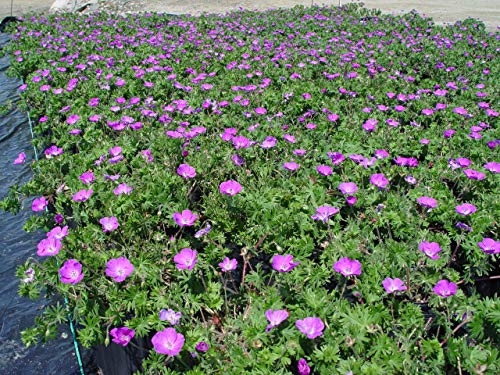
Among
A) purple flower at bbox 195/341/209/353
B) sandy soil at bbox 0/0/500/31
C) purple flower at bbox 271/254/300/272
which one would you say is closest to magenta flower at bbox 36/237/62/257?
purple flower at bbox 195/341/209/353

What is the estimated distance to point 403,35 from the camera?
300 inches

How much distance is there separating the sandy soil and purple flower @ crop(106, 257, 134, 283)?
1008cm

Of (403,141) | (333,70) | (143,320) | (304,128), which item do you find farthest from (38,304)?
(333,70)

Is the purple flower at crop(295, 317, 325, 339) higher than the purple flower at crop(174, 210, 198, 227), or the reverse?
the purple flower at crop(174, 210, 198, 227)

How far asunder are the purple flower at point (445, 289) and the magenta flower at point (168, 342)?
1.00 m

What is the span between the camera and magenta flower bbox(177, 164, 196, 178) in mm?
2805

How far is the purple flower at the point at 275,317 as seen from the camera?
6.00 feet

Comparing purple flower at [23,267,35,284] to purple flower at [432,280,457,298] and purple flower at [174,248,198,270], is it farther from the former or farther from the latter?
purple flower at [432,280,457,298]

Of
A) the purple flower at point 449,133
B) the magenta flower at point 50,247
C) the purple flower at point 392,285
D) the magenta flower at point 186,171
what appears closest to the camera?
the purple flower at point 392,285

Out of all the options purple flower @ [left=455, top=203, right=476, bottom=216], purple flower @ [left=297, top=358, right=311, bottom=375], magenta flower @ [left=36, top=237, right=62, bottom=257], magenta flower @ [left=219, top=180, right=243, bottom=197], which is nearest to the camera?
purple flower @ [left=297, top=358, right=311, bottom=375]

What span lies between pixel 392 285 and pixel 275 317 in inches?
19.8

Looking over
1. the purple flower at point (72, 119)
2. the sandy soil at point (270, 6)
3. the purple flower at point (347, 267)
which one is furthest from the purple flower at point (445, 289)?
the sandy soil at point (270, 6)

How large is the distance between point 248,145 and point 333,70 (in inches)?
95.5

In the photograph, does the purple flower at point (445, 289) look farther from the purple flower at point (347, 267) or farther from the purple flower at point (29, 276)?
the purple flower at point (29, 276)
